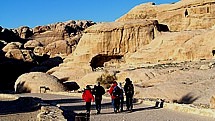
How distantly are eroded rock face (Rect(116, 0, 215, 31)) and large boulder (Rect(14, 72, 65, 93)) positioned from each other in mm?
23462

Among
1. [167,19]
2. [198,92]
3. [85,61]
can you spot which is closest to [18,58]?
[85,61]

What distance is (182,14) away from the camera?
60344 millimetres

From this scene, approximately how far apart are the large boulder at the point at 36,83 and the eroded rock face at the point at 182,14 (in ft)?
77.0

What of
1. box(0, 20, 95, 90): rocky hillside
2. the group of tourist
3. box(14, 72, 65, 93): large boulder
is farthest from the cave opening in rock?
the group of tourist

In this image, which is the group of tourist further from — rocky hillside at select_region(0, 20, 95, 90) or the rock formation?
rocky hillside at select_region(0, 20, 95, 90)

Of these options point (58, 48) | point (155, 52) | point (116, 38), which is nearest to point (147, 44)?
point (116, 38)

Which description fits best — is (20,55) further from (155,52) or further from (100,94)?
(100,94)

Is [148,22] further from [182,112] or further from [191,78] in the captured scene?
[182,112]

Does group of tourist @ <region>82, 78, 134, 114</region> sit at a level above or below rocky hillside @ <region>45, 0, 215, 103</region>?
below

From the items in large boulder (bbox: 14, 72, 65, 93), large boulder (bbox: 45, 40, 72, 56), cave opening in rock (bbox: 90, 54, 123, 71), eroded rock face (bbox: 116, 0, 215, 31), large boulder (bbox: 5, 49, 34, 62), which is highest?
eroded rock face (bbox: 116, 0, 215, 31)

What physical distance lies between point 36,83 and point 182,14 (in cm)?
2742

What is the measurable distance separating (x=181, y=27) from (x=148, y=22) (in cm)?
510

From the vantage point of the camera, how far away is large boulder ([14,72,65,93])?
1589 inches

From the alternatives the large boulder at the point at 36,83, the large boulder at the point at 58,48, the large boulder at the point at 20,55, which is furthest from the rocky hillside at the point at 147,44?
the large boulder at the point at 58,48
